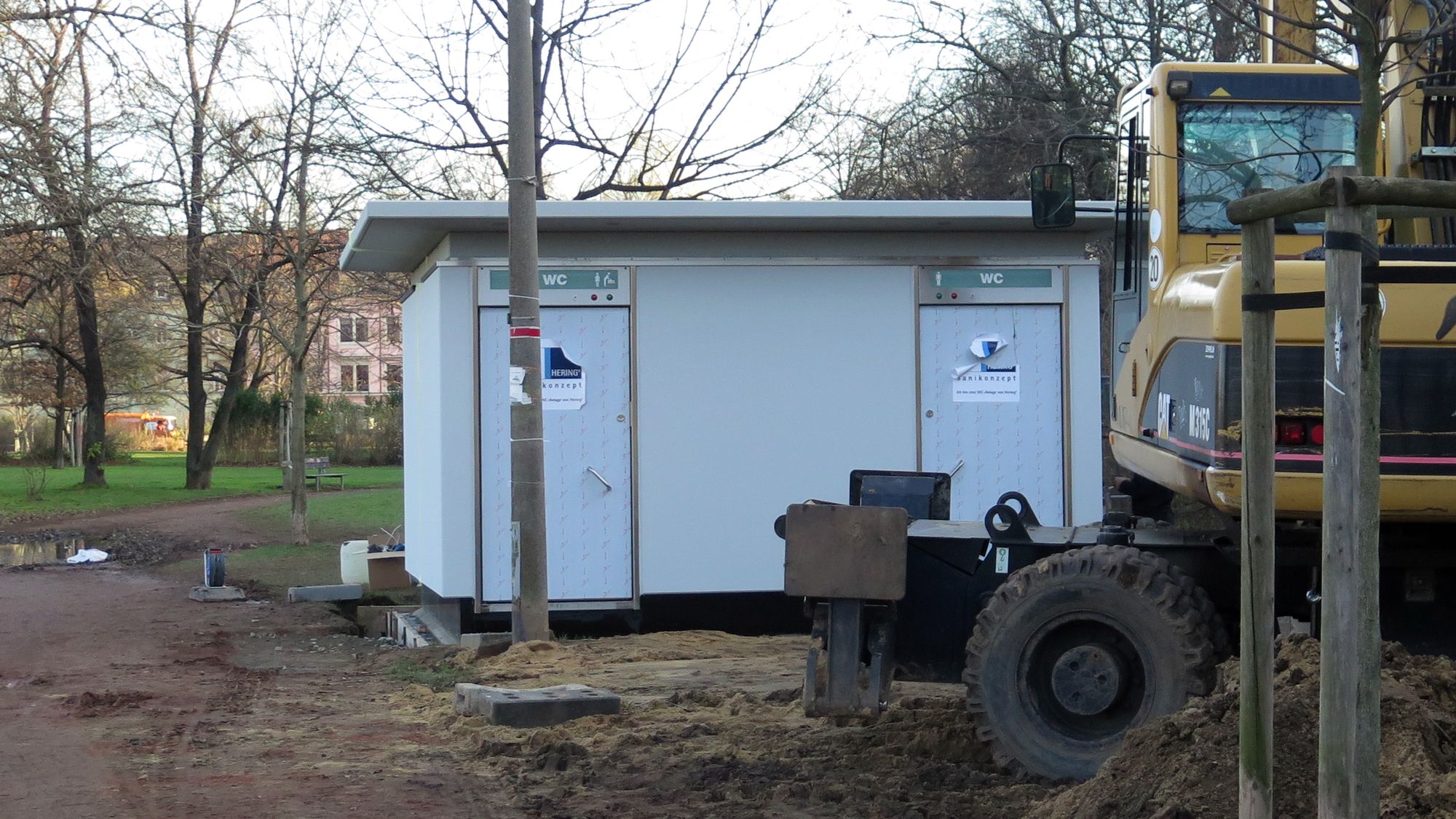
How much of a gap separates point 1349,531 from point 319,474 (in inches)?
1320

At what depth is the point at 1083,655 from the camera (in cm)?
585

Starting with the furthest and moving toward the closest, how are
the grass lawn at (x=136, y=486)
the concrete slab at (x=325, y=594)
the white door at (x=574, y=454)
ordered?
the grass lawn at (x=136, y=486)
the concrete slab at (x=325, y=594)
the white door at (x=574, y=454)

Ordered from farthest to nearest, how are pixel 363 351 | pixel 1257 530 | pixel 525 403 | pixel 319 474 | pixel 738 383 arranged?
pixel 363 351, pixel 319 474, pixel 738 383, pixel 525 403, pixel 1257 530

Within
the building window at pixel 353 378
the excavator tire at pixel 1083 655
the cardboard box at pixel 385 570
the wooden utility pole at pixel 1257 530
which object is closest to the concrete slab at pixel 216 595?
the cardboard box at pixel 385 570

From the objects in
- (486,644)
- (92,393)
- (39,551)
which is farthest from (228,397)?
(486,644)

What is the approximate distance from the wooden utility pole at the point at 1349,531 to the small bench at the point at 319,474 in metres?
30.5

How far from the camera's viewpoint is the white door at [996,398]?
11.8 m

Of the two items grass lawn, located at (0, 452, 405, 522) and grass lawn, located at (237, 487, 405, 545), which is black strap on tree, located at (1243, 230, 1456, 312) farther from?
grass lawn, located at (0, 452, 405, 522)

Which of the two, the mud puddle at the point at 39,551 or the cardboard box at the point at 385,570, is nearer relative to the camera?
the cardboard box at the point at 385,570

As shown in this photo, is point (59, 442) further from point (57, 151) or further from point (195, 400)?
point (57, 151)

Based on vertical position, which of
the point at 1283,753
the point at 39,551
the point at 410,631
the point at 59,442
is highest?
the point at 59,442

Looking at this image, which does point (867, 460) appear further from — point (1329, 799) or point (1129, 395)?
point (1329, 799)

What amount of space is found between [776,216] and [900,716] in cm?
493

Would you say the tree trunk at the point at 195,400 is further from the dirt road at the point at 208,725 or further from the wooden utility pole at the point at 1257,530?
the wooden utility pole at the point at 1257,530
